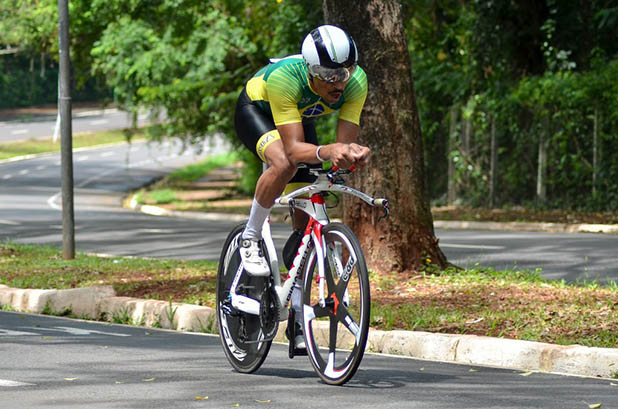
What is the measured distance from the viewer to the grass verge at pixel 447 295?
7.75 m

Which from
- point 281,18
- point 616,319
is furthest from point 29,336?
point 281,18

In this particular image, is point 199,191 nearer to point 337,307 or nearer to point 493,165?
point 493,165

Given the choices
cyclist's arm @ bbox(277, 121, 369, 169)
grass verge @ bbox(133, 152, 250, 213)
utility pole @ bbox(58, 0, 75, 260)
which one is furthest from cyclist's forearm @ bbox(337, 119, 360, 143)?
grass verge @ bbox(133, 152, 250, 213)

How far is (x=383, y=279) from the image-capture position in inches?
398

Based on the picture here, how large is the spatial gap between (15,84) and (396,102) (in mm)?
69897

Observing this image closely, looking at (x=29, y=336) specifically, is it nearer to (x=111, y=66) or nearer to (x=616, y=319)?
(x=616, y=319)

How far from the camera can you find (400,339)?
7.59 metres

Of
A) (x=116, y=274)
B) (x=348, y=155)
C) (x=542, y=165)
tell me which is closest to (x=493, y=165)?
(x=542, y=165)

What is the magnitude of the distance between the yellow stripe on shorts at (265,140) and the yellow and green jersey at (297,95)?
0.12 metres

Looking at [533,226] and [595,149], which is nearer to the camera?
[533,226]

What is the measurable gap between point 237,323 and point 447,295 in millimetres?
2796

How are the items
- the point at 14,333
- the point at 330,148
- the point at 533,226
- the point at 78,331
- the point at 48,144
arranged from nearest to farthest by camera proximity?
1. the point at 330,148
2. the point at 14,333
3. the point at 78,331
4. the point at 533,226
5. the point at 48,144

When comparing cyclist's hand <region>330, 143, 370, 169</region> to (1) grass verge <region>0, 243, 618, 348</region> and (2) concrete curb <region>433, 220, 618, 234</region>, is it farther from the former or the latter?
(2) concrete curb <region>433, 220, 618, 234</region>

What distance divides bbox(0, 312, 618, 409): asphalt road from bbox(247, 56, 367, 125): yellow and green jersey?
53.9 inches
